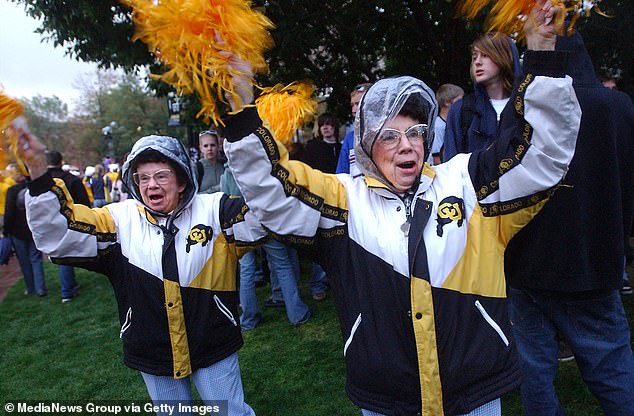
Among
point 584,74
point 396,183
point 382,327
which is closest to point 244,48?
point 396,183

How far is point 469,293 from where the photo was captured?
1839mm

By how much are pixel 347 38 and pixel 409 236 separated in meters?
7.55

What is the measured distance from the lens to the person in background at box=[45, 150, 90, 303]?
264 inches

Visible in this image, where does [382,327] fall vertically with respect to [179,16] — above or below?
below

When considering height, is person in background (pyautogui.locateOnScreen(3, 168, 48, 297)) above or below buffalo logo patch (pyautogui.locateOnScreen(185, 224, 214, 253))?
below

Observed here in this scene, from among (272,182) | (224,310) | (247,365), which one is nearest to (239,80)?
(272,182)

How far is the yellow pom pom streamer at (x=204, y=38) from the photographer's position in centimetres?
173

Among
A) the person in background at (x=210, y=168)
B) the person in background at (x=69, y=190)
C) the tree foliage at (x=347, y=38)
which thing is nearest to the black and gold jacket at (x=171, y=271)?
the tree foliage at (x=347, y=38)

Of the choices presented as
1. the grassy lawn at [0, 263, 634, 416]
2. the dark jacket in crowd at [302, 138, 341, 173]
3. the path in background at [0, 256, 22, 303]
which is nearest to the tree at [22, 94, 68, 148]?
the path in background at [0, 256, 22, 303]

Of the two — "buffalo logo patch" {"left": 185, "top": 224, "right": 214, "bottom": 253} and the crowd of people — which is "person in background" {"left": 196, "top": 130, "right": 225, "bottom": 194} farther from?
"buffalo logo patch" {"left": 185, "top": 224, "right": 214, "bottom": 253}

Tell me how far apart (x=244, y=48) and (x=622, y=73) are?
8.48 meters

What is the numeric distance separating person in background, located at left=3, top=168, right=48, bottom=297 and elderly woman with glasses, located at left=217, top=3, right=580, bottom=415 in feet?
23.1

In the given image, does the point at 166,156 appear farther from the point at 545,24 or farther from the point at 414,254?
the point at 545,24

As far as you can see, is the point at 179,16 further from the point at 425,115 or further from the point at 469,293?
the point at 469,293
